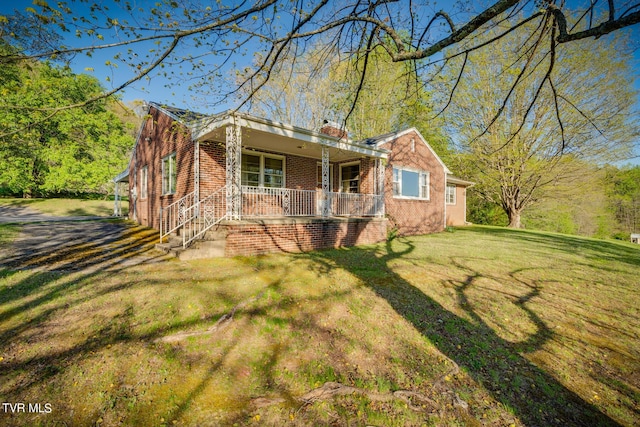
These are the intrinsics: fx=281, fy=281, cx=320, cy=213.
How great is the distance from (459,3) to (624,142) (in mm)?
18954

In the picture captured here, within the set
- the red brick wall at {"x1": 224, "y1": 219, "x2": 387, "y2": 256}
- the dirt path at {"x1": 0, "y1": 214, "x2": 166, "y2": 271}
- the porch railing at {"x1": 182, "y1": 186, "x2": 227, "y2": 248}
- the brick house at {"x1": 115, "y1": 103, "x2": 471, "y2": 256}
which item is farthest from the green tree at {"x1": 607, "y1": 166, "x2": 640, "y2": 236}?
the dirt path at {"x1": 0, "y1": 214, "x2": 166, "y2": 271}

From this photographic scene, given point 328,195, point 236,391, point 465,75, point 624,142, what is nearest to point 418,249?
point 328,195

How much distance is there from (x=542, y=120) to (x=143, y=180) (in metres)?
22.3

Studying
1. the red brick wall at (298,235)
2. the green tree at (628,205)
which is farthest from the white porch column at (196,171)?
the green tree at (628,205)

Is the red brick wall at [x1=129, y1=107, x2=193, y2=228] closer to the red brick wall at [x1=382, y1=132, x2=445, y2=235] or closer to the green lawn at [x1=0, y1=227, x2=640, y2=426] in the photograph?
the green lawn at [x1=0, y1=227, x2=640, y2=426]

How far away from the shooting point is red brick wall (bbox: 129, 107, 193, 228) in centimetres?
918

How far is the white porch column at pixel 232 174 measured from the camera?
732 cm

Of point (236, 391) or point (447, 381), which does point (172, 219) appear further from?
point (447, 381)

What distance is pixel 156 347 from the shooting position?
3.17m

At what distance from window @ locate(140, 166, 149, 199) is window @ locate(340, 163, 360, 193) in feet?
29.4

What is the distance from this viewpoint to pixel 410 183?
13.5 m

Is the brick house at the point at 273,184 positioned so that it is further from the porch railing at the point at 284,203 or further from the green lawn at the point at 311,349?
the green lawn at the point at 311,349

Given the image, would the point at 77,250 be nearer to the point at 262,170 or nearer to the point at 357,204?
the point at 262,170

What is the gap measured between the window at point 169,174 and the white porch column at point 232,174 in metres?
3.86
